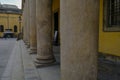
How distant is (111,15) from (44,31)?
120 inches

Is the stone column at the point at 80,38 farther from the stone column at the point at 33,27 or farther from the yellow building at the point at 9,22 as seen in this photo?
the yellow building at the point at 9,22

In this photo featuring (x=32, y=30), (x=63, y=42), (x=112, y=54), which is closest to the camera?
(x=63, y=42)

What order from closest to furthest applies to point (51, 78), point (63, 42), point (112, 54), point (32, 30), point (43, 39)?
point (63, 42) → point (51, 78) → point (43, 39) → point (112, 54) → point (32, 30)

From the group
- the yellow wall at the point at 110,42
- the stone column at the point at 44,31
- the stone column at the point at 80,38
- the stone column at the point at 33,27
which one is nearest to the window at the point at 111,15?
the yellow wall at the point at 110,42

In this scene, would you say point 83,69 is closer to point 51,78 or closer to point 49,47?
point 51,78

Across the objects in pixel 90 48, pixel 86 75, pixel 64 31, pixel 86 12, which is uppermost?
pixel 86 12

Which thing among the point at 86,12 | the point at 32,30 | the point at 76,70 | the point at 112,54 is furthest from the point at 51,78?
the point at 32,30

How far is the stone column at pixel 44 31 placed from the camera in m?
7.86

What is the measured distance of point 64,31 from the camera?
12.1 ft

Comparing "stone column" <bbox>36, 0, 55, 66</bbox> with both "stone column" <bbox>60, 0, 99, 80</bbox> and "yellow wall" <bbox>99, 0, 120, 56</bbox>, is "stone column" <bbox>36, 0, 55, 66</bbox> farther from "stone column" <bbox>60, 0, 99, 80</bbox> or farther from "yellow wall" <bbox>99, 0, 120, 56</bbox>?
"stone column" <bbox>60, 0, 99, 80</bbox>

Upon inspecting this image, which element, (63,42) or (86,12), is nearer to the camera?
(86,12)

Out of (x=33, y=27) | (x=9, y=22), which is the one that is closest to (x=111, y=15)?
(x=33, y=27)

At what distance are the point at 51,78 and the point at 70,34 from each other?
9.10 feet

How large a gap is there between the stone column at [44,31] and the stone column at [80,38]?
4263 millimetres
